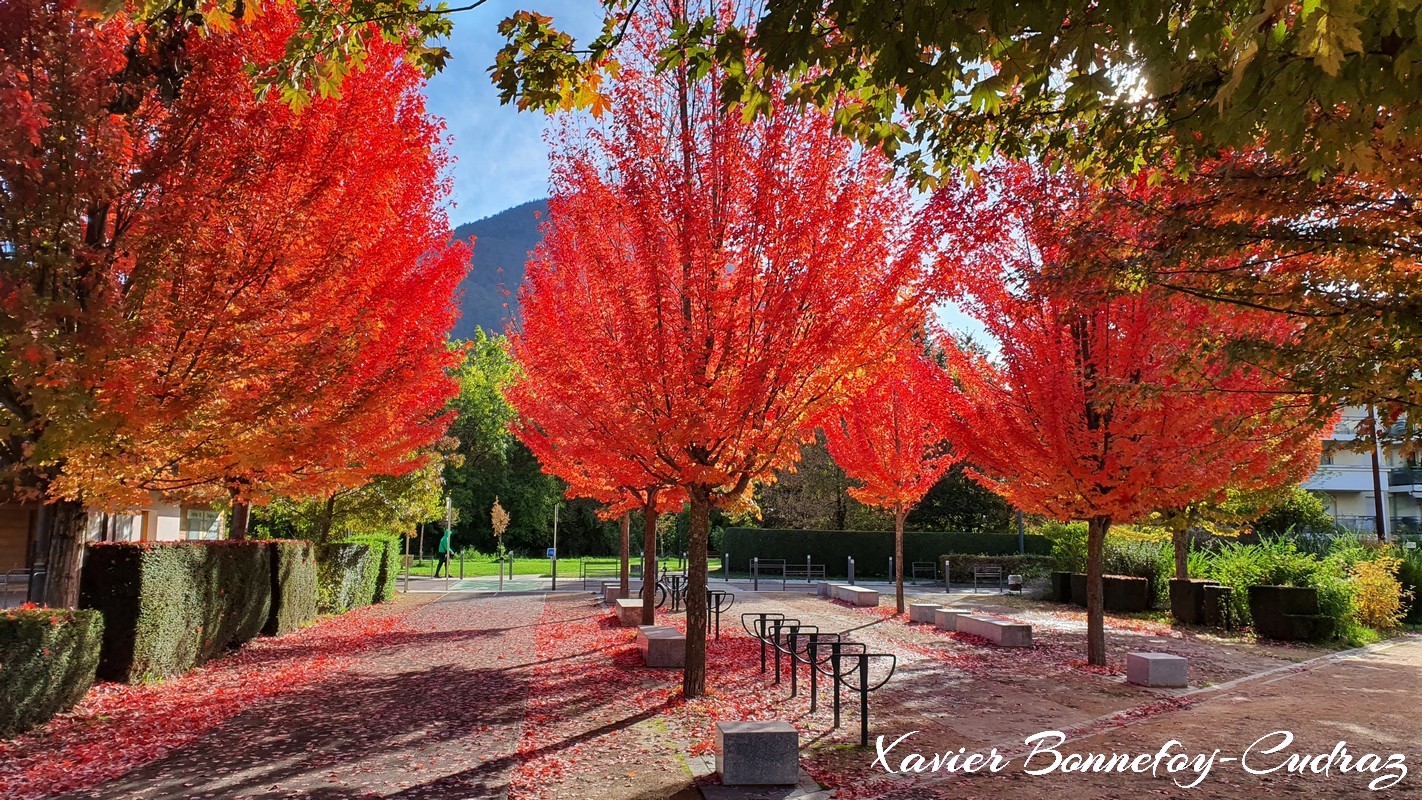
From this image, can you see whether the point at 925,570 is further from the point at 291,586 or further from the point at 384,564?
the point at 291,586

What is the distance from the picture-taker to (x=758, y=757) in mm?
5602

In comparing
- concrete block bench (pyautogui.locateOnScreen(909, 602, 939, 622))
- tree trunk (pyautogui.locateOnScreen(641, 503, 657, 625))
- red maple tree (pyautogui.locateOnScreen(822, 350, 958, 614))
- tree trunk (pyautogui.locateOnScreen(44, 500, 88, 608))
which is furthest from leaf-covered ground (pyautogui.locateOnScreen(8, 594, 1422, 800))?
red maple tree (pyautogui.locateOnScreen(822, 350, 958, 614))

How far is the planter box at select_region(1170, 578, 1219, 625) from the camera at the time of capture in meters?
16.2

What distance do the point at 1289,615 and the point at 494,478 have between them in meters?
42.6

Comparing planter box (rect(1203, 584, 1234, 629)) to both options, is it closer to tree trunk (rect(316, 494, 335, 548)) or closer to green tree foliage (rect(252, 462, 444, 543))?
green tree foliage (rect(252, 462, 444, 543))

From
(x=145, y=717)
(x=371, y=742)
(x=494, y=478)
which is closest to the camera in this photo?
(x=371, y=742)

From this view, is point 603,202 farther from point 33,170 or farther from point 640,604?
point 640,604

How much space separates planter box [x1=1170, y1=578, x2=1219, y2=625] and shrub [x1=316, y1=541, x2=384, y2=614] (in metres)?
18.0

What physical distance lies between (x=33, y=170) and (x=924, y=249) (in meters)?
7.95

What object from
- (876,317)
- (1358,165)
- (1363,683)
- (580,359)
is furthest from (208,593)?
(1363,683)

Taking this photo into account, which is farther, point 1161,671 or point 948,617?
point 948,617

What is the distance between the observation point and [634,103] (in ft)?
28.0

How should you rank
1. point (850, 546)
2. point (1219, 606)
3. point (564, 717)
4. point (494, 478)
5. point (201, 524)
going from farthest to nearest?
point (494, 478), point (850, 546), point (201, 524), point (1219, 606), point (564, 717)

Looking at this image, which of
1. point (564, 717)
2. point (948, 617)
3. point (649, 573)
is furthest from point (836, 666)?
point (948, 617)
